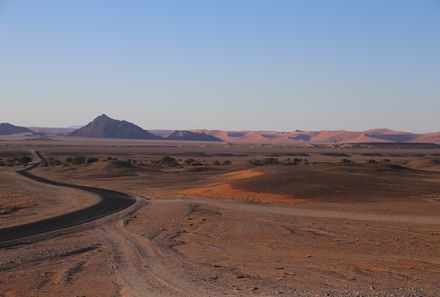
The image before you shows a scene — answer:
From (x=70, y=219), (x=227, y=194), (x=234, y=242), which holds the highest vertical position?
(x=234, y=242)

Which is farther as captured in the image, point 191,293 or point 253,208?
point 253,208

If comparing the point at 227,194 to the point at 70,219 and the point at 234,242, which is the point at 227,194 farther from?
the point at 234,242

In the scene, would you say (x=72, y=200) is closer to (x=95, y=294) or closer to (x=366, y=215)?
(x=366, y=215)

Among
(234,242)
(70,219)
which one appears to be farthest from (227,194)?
(234,242)

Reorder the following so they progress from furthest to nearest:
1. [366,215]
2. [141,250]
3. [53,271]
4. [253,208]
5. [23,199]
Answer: [23,199], [253,208], [366,215], [141,250], [53,271]

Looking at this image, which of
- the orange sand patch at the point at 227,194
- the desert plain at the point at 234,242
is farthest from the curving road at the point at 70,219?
the orange sand patch at the point at 227,194

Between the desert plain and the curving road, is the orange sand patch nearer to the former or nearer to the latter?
the desert plain

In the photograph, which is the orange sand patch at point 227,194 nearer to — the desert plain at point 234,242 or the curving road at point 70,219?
the desert plain at point 234,242

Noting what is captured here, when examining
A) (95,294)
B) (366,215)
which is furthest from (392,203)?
(95,294)

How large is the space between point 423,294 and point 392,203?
20.4m

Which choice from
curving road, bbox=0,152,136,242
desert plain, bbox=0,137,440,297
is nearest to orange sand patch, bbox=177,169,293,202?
desert plain, bbox=0,137,440,297

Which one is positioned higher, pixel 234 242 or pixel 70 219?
pixel 234 242

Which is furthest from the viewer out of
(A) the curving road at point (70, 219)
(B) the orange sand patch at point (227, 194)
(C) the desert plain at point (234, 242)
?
(B) the orange sand patch at point (227, 194)

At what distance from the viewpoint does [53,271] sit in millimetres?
13859
